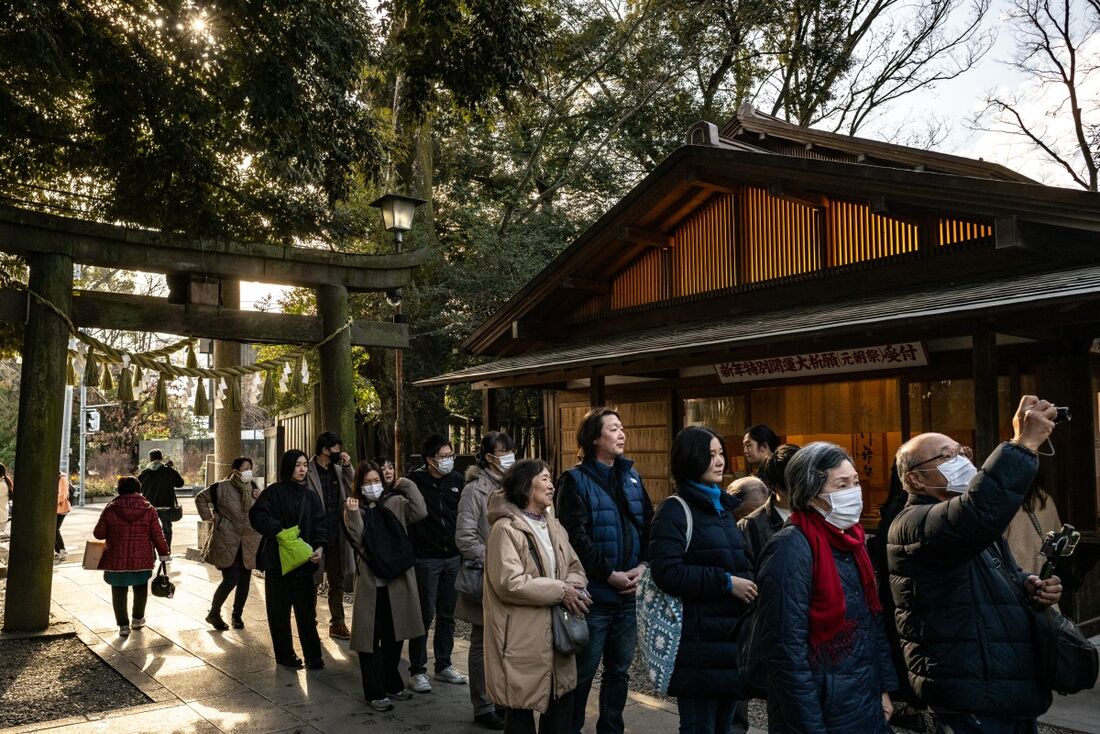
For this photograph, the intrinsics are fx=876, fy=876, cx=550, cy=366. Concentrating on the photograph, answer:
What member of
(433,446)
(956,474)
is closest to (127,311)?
(433,446)

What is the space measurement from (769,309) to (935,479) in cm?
879

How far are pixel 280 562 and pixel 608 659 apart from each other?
3446mm

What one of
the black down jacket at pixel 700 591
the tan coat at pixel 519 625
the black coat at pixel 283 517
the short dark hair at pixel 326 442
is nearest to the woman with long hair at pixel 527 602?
the tan coat at pixel 519 625

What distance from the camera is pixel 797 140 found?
15023mm

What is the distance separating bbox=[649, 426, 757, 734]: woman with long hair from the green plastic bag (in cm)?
407

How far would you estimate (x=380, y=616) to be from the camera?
6578 mm

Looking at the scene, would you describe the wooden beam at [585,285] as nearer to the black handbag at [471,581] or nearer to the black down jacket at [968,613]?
the black handbag at [471,581]

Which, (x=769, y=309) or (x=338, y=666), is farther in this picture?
(x=769, y=309)

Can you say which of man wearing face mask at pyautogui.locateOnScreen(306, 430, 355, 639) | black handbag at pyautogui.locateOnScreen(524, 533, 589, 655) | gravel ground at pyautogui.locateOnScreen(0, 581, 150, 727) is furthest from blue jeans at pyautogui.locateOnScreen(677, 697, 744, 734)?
man wearing face mask at pyautogui.locateOnScreen(306, 430, 355, 639)

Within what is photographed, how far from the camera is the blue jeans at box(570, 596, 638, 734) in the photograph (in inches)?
195

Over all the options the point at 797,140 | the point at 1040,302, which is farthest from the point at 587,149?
the point at 1040,302

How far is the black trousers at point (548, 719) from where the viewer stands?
463 cm

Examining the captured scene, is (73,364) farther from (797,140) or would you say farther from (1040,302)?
(797,140)

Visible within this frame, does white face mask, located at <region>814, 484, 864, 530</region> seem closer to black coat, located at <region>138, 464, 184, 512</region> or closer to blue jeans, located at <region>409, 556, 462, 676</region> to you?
blue jeans, located at <region>409, 556, 462, 676</region>
